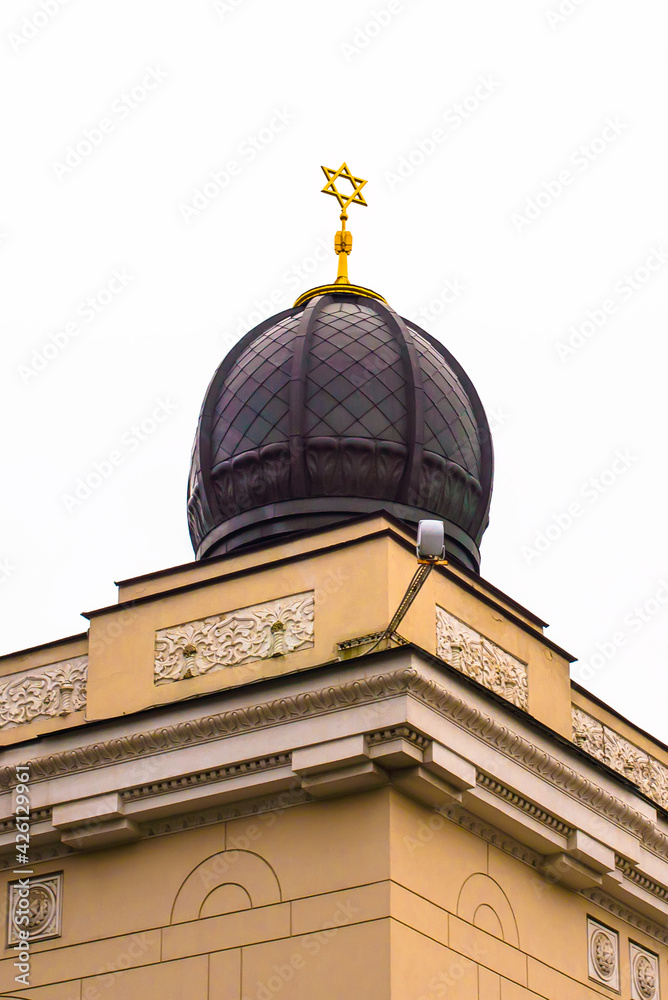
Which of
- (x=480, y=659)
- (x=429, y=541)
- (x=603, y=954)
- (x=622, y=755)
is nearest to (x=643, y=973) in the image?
(x=603, y=954)

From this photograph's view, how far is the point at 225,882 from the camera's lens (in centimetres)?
1512

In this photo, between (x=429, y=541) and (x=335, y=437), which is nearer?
(x=429, y=541)

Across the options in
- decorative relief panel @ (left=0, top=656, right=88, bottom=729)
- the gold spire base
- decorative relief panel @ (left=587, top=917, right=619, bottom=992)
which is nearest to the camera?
decorative relief panel @ (left=587, top=917, right=619, bottom=992)

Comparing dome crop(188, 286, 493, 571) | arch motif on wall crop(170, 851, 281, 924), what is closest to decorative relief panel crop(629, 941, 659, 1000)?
arch motif on wall crop(170, 851, 281, 924)

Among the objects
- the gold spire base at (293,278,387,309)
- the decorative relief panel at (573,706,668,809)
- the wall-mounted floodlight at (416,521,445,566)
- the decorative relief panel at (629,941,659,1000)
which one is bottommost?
the decorative relief panel at (629,941,659,1000)

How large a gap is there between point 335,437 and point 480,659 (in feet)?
9.31

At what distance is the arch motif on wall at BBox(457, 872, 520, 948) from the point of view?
15062 millimetres

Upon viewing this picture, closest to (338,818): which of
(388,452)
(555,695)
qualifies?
(555,695)

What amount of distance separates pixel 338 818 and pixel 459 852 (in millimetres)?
1070

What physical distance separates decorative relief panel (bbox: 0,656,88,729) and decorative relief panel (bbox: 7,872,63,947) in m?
1.48

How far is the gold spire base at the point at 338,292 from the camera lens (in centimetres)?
1961

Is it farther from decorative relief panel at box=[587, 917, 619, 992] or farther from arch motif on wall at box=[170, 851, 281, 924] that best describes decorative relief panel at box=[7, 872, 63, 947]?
decorative relief panel at box=[587, 917, 619, 992]

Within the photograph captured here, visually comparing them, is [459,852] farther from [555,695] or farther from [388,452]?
[388,452]

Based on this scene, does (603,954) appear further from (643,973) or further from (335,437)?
(335,437)
